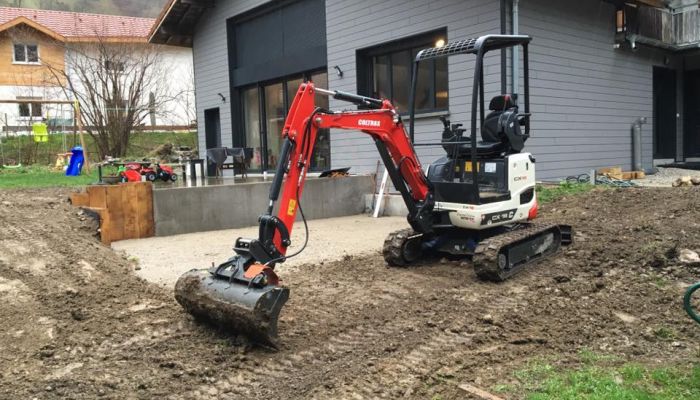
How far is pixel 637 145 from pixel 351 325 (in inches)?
434

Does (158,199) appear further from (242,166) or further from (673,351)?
(673,351)

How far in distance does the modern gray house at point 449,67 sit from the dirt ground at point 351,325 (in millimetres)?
4415

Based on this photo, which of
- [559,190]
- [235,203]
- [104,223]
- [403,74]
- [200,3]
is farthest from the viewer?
[200,3]

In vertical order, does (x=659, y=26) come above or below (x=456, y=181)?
above

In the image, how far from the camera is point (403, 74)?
39.6 feet

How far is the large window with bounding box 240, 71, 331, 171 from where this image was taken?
51.0 feet

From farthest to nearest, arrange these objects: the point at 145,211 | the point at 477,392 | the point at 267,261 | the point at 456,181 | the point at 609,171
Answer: the point at 609,171
the point at 145,211
the point at 456,181
the point at 267,261
the point at 477,392

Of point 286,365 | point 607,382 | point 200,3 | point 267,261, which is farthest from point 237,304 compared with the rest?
point 200,3

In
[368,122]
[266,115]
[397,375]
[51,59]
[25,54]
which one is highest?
[25,54]

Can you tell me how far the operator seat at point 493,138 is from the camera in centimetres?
644

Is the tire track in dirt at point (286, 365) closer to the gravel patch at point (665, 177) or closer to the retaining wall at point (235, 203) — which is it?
the retaining wall at point (235, 203)

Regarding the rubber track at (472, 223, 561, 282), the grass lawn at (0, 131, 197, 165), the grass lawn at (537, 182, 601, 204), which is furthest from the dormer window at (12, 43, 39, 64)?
the rubber track at (472, 223, 561, 282)

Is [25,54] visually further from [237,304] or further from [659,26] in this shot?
[237,304]

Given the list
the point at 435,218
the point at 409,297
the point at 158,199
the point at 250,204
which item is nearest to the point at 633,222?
the point at 435,218
